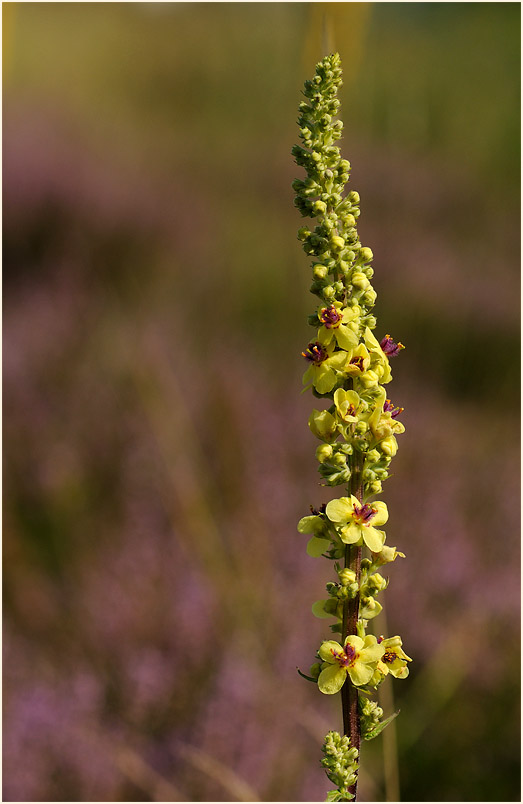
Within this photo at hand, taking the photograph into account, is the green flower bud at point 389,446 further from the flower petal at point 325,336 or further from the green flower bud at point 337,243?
the green flower bud at point 337,243

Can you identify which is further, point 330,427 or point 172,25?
point 172,25

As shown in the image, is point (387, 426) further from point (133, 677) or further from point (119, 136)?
point (119, 136)

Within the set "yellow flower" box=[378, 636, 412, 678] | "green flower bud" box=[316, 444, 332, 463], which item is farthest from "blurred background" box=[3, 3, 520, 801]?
"green flower bud" box=[316, 444, 332, 463]

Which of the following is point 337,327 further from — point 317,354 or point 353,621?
point 353,621

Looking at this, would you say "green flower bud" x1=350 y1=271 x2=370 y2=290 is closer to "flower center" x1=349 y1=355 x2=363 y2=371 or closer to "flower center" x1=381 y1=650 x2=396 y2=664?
"flower center" x1=349 y1=355 x2=363 y2=371

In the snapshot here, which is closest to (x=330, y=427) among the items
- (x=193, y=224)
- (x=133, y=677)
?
(x=133, y=677)

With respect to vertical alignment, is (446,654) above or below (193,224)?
below
